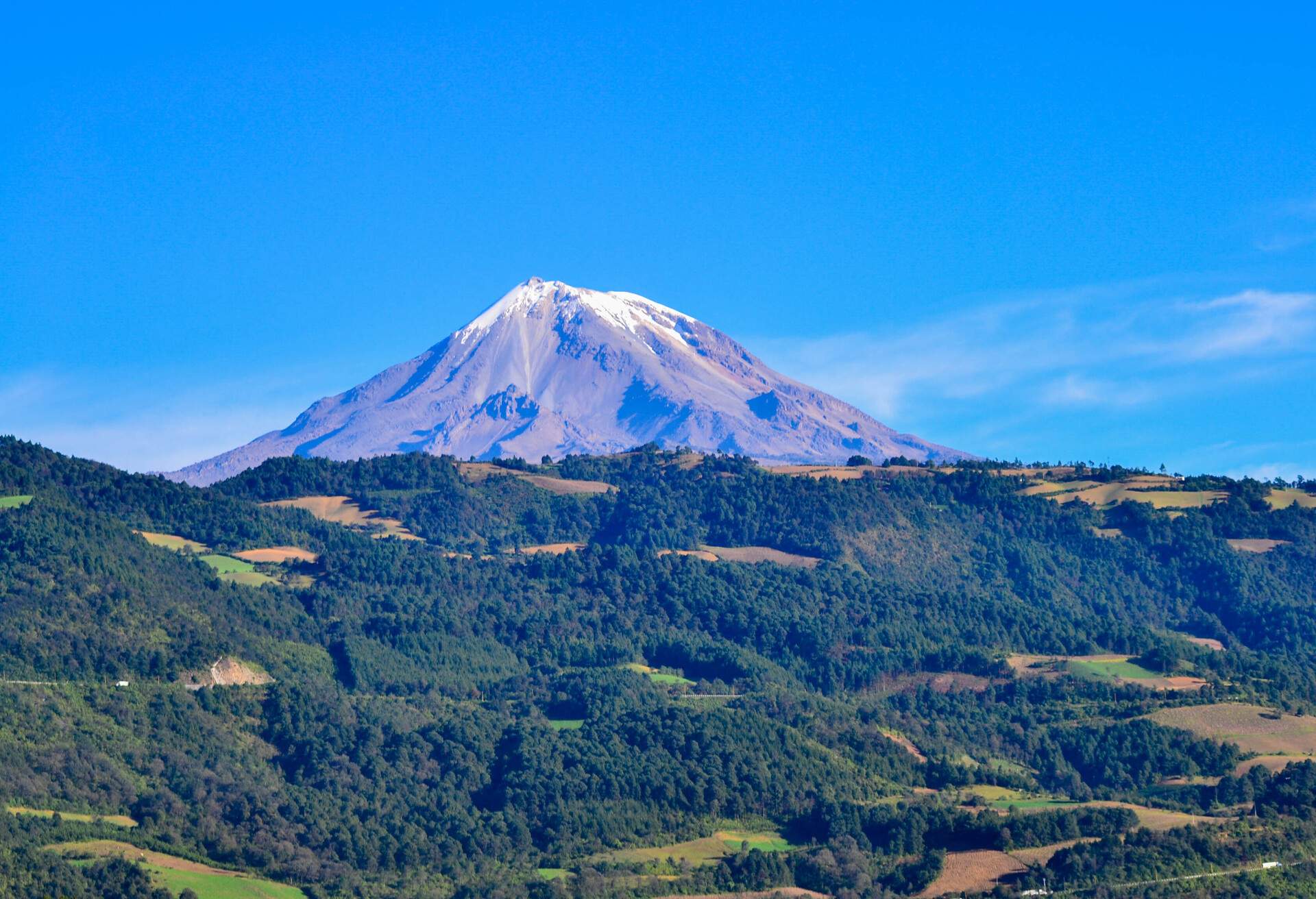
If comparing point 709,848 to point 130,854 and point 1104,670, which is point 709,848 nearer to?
point 130,854

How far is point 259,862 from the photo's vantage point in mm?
105312

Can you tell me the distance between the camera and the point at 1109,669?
484 feet

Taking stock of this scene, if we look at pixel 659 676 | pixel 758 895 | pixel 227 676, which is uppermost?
pixel 659 676

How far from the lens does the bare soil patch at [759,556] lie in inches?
7096

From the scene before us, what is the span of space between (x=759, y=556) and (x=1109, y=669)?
42787 millimetres

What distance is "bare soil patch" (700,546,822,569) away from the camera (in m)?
180

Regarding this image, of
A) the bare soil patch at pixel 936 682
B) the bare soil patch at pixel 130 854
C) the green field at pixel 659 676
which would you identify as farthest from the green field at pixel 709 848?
the bare soil patch at pixel 936 682

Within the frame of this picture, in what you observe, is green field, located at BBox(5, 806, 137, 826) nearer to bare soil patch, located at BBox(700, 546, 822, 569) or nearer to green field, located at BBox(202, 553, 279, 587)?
green field, located at BBox(202, 553, 279, 587)

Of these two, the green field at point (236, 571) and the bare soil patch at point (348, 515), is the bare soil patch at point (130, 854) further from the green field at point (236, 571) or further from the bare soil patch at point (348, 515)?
the bare soil patch at point (348, 515)

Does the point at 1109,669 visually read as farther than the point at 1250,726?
Yes

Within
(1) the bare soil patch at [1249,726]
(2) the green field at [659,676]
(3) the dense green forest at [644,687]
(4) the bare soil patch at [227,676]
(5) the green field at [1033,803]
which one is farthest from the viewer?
(2) the green field at [659,676]

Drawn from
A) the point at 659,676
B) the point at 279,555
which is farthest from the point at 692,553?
the point at 279,555

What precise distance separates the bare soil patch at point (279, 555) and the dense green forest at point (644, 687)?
1433mm

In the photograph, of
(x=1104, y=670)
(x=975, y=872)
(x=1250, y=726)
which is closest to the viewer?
(x=975, y=872)
